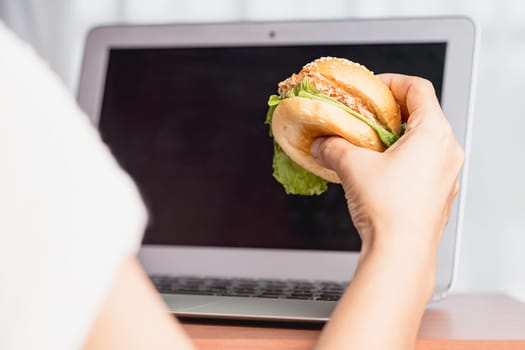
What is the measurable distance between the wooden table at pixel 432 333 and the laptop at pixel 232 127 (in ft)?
0.62

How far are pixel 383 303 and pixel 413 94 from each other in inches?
10.4

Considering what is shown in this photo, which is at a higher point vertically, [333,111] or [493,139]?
[493,139]

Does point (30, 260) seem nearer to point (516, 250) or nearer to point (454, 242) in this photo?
point (454, 242)

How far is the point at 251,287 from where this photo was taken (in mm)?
864

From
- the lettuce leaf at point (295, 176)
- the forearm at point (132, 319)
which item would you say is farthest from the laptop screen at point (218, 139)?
the forearm at point (132, 319)

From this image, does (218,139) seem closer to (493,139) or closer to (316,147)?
(316,147)

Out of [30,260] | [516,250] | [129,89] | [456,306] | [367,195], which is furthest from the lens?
[516,250]

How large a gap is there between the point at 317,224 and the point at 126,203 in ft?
2.49

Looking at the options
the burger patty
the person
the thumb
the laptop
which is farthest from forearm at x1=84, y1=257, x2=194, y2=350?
the laptop

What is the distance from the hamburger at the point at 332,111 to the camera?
62 cm

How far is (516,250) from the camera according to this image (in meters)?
1.34

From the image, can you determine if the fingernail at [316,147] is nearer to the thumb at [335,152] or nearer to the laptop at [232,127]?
the thumb at [335,152]

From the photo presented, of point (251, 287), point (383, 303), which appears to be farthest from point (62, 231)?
point (251, 287)

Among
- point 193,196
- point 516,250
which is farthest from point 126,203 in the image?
point 516,250
